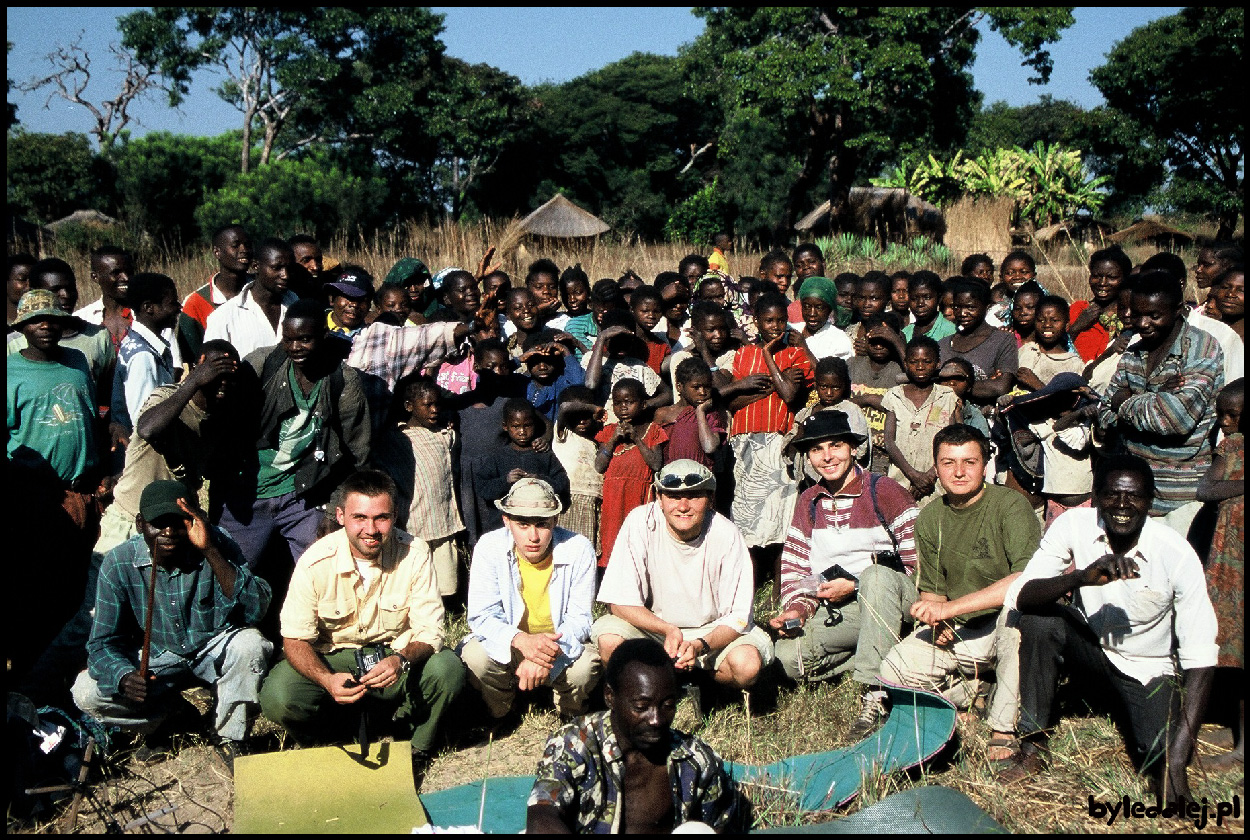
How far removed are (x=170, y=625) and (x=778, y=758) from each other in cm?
285

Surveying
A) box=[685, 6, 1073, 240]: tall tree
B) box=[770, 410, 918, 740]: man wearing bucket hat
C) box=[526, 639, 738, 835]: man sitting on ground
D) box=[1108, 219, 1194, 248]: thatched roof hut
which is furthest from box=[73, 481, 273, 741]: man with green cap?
box=[685, 6, 1073, 240]: tall tree

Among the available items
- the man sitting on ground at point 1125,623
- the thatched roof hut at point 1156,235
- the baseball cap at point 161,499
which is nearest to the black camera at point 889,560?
the man sitting on ground at point 1125,623

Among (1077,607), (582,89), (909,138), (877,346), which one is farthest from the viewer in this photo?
(582,89)

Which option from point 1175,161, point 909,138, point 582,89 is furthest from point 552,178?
point 1175,161

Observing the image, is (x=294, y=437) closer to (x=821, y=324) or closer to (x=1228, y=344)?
(x=821, y=324)

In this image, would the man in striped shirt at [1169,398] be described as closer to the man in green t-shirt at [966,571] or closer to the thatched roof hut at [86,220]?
the man in green t-shirt at [966,571]

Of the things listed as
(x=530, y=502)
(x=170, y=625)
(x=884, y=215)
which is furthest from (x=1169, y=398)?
(x=884, y=215)

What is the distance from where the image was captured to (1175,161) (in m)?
29.0

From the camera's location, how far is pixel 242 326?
20.8ft

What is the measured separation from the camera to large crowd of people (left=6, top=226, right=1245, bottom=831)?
4.55 metres

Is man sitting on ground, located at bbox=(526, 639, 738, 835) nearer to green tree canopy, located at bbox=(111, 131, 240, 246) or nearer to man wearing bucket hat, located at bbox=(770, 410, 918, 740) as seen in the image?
man wearing bucket hat, located at bbox=(770, 410, 918, 740)

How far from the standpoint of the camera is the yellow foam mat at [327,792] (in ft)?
13.7

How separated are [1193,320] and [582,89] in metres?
40.2

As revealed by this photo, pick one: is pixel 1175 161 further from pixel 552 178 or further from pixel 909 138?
pixel 552 178
